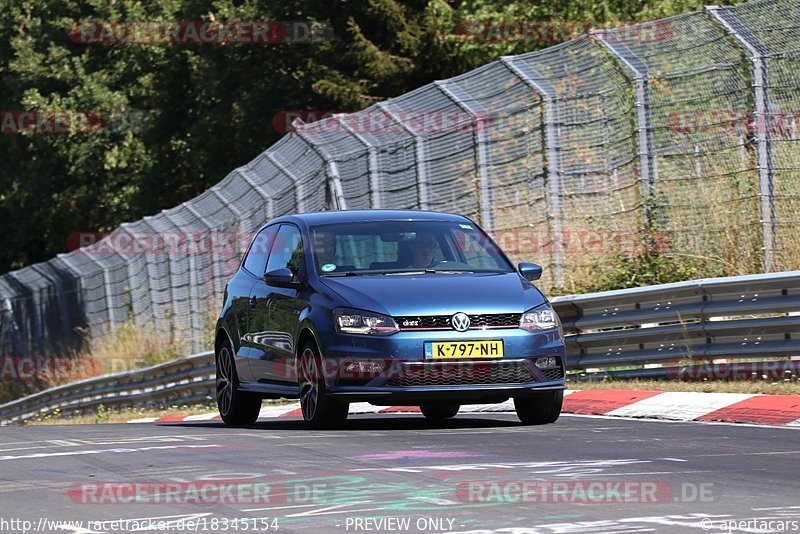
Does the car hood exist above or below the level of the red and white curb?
above

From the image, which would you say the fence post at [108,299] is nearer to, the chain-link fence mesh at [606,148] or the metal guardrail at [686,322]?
the chain-link fence mesh at [606,148]

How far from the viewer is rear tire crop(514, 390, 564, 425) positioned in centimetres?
1210

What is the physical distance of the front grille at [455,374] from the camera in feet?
37.4

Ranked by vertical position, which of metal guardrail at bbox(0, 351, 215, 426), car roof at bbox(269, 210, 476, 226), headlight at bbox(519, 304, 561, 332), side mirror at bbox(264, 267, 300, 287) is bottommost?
metal guardrail at bbox(0, 351, 215, 426)

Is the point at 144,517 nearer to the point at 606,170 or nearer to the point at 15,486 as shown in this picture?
the point at 15,486

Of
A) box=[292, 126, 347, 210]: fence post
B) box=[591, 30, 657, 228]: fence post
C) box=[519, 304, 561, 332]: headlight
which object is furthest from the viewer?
box=[292, 126, 347, 210]: fence post

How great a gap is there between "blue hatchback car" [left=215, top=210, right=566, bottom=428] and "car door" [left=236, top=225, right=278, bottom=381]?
2 cm

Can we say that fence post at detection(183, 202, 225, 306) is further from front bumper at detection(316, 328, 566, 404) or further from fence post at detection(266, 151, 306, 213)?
front bumper at detection(316, 328, 566, 404)

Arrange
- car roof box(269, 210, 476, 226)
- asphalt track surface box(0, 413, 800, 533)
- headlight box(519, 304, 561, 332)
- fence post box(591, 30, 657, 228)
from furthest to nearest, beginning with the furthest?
fence post box(591, 30, 657, 228) → car roof box(269, 210, 476, 226) → headlight box(519, 304, 561, 332) → asphalt track surface box(0, 413, 800, 533)

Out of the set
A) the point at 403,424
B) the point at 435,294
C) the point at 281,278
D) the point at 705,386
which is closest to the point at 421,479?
the point at 435,294

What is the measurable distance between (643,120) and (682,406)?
513 centimetres

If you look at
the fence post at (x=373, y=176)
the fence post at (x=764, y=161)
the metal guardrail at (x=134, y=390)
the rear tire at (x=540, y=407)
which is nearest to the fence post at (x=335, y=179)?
the fence post at (x=373, y=176)

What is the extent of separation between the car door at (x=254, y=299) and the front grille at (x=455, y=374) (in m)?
2.12

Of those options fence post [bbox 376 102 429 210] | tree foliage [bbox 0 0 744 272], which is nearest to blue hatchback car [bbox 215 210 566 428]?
fence post [bbox 376 102 429 210]
